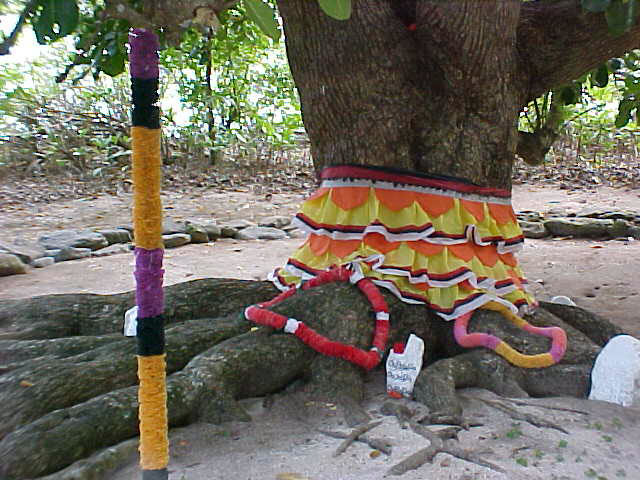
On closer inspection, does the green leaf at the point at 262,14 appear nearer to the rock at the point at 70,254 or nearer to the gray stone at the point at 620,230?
the rock at the point at 70,254

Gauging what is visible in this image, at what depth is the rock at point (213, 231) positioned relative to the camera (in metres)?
6.90

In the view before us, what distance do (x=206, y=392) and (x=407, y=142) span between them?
1.49 metres

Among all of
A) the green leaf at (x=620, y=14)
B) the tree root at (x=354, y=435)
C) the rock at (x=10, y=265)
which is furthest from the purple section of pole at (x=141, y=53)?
the rock at (x=10, y=265)

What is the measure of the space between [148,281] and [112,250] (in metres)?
4.89

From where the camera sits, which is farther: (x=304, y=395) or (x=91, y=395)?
(x=304, y=395)

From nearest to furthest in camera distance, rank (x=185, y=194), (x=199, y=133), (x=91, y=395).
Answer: (x=91, y=395)
(x=185, y=194)
(x=199, y=133)

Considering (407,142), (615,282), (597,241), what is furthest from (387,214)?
(597,241)

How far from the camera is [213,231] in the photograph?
22.8ft

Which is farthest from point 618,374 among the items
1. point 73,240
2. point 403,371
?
point 73,240

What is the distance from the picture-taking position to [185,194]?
8891mm

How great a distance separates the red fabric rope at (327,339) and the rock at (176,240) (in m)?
3.85

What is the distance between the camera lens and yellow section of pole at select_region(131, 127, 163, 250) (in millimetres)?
1451

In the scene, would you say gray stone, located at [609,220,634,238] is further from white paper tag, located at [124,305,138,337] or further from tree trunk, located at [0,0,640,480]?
white paper tag, located at [124,305,138,337]

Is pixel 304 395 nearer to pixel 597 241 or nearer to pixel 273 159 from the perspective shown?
pixel 597 241
